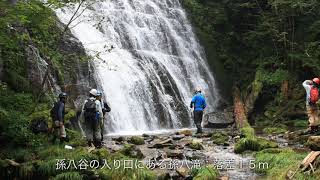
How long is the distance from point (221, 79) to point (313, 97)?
14.5m

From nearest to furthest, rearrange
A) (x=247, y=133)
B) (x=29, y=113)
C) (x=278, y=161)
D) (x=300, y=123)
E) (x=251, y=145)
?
(x=278, y=161)
(x=29, y=113)
(x=251, y=145)
(x=247, y=133)
(x=300, y=123)

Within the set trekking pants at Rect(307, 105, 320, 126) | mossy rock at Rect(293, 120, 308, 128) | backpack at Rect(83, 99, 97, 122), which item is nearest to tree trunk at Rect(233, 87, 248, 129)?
mossy rock at Rect(293, 120, 308, 128)

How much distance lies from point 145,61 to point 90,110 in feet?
39.4

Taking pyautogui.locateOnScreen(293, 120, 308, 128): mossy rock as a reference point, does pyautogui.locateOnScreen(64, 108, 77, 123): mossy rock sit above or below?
above

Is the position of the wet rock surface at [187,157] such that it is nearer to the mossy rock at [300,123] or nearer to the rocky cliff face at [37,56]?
the rocky cliff face at [37,56]

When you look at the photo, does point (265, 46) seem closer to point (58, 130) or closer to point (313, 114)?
point (313, 114)

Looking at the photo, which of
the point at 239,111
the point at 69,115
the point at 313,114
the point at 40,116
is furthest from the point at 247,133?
the point at 239,111

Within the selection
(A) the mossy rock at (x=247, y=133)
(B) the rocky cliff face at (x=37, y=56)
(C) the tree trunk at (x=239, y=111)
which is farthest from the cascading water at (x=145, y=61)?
(A) the mossy rock at (x=247, y=133)

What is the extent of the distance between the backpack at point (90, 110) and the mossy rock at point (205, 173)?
370 centimetres

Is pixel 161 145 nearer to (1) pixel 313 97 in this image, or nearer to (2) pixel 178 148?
(2) pixel 178 148

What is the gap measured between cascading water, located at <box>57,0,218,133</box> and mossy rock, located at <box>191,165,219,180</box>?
27.0 feet

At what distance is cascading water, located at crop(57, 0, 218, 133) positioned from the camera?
19.9 metres

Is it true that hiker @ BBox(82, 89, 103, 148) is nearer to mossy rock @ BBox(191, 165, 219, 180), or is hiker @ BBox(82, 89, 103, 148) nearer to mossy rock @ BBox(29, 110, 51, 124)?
mossy rock @ BBox(29, 110, 51, 124)

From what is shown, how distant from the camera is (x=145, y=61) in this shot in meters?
23.1
